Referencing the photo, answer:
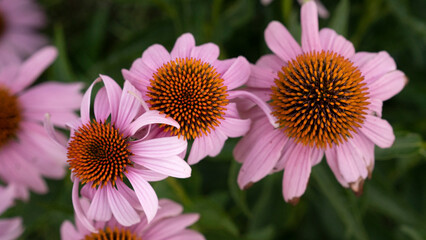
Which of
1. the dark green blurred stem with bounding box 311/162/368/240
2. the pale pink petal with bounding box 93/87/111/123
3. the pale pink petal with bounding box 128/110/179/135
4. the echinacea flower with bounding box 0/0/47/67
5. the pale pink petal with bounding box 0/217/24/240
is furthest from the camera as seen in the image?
the echinacea flower with bounding box 0/0/47/67

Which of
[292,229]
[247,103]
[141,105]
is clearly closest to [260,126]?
[247,103]

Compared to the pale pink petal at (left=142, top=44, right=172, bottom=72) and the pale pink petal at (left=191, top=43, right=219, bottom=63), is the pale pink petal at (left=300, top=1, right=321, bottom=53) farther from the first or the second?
the pale pink petal at (left=142, top=44, right=172, bottom=72)

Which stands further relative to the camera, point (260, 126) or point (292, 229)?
point (292, 229)

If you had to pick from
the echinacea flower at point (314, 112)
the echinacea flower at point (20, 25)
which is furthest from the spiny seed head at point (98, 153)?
the echinacea flower at point (20, 25)

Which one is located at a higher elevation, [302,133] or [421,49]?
[302,133]

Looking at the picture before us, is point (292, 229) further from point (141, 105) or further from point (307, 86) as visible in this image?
point (141, 105)

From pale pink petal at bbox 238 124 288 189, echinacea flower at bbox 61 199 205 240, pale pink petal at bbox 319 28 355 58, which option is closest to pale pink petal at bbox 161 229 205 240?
echinacea flower at bbox 61 199 205 240
